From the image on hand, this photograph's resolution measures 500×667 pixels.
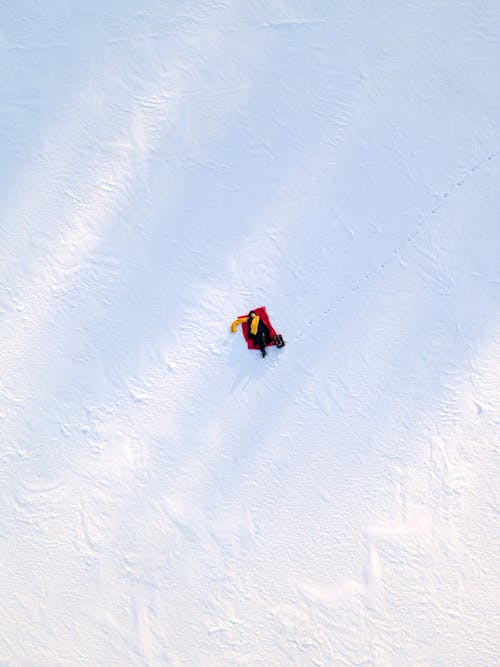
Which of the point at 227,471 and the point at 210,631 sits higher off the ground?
the point at 227,471

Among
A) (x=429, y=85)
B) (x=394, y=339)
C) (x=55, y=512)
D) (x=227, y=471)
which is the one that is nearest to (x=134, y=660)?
(x=55, y=512)

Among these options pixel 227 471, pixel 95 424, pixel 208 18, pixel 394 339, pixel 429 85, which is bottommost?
pixel 227 471

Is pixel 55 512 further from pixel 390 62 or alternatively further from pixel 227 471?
pixel 390 62

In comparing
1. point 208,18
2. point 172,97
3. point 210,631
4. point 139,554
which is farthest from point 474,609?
point 208,18
